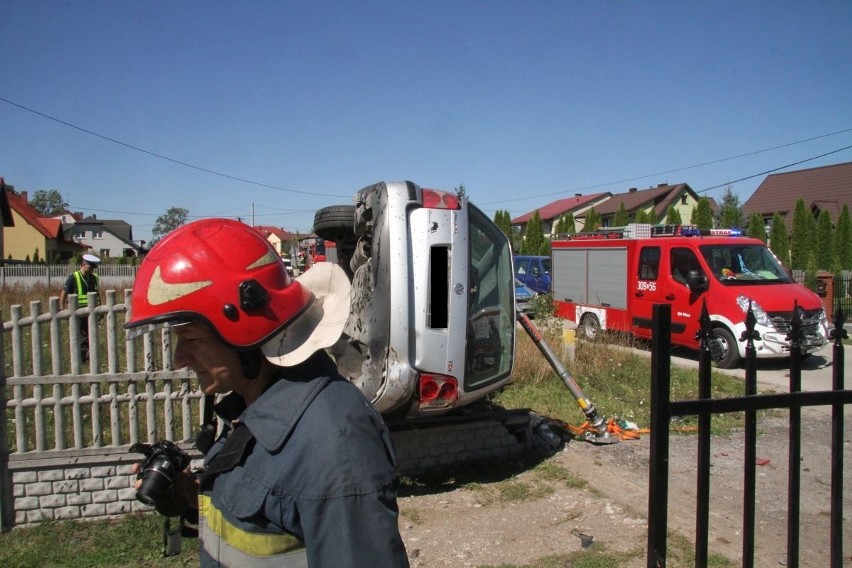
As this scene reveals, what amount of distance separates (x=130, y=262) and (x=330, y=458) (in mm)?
47785

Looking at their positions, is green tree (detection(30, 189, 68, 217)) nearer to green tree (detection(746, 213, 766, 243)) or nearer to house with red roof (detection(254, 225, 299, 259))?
house with red roof (detection(254, 225, 299, 259))

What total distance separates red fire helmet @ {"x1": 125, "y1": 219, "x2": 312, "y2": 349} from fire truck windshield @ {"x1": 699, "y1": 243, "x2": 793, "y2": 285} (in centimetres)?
1108

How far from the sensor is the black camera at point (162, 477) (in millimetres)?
1769

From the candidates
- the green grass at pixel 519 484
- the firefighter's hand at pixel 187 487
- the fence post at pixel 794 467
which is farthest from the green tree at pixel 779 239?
the firefighter's hand at pixel 187 487

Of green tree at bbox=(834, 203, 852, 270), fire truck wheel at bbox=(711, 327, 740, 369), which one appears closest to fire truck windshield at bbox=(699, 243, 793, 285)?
fire truck wheel at bbox=(711, 327, 740, 369)

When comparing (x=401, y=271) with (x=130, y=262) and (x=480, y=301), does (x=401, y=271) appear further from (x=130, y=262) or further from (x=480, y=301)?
(x=130, y=262)

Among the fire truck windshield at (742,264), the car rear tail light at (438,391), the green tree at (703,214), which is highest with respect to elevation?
the green tree at (703,214)

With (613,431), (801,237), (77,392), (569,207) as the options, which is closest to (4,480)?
(77,392)

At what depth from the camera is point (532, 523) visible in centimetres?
463

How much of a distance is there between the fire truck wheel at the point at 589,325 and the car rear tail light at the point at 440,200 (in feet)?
31.2

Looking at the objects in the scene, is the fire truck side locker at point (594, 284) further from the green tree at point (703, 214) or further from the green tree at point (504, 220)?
the green tree at point (504, 220)

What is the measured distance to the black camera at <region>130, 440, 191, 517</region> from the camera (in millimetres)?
1769

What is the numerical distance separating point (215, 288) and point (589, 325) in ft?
44.2

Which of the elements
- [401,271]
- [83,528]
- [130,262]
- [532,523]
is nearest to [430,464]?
[532,523]
